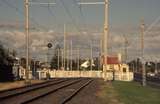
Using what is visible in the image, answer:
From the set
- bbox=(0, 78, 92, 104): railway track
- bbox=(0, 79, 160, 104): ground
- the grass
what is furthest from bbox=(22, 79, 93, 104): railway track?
the grass

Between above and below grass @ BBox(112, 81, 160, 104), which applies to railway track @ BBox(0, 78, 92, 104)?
above

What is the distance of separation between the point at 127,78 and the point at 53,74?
20.6 metres

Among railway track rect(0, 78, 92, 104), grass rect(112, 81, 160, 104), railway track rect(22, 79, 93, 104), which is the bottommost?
grass rect(112, 81, 160, 104)

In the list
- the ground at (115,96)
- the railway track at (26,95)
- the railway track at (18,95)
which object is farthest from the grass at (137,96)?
the railway track at (18,95)

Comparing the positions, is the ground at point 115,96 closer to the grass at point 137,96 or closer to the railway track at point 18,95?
the grass at point 137,96

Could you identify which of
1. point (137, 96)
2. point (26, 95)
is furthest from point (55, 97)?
point (137, 96)

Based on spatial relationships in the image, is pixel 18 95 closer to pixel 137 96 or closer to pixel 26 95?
pixel 26 95

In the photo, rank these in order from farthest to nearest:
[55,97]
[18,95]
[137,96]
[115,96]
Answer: [137,96] → [115,96] → [18,95] → [55,97]

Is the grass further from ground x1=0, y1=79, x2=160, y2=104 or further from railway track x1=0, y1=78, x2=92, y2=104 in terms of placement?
railway track x1=0, y1=78, x2=92, y2=104

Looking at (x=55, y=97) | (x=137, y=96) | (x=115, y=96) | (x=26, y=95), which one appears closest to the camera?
(x=55, y=97)

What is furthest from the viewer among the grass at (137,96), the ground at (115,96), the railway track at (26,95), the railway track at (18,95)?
the grass at (137,96)

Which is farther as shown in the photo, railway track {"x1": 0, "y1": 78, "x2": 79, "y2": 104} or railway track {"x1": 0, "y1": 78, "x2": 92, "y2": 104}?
railway track {"x1": 0, "y1": 78, "x2": 92, "y2": 104}

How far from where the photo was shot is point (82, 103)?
85.1 ft

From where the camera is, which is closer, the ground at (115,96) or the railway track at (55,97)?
the railway track at (55,97)
